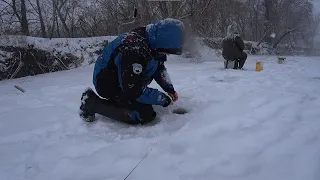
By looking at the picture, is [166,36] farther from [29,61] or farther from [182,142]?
[29,61]

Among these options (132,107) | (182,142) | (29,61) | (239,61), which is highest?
(29,61)

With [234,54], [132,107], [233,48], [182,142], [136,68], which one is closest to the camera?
[182,142]

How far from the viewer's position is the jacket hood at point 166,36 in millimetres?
2332

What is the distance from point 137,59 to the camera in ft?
7.45

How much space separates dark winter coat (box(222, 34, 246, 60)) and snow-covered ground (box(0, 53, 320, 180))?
128 inches

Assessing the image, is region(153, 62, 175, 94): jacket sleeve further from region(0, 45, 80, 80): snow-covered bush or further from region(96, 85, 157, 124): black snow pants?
region(0, 45, 80, 80): snow-covered bush

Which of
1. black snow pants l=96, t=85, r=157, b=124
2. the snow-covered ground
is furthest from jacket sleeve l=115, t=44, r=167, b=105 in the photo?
the snow-covered ground

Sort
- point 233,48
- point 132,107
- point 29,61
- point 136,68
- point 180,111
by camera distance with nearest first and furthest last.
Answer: point 136,68
point 132,107
point 180,111
point 233,48
point 29,61

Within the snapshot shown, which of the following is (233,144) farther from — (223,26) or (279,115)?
(223,26)

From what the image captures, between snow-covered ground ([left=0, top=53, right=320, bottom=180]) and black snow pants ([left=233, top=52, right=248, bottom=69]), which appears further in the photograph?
black snow pants ([left=233, top=52, right=248, bottom=69])

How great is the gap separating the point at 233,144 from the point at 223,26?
10612 mm

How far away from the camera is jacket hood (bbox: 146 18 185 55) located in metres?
2.33

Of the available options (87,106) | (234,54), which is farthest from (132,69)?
(234,54)

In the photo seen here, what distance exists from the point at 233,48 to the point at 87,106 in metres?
4.94
